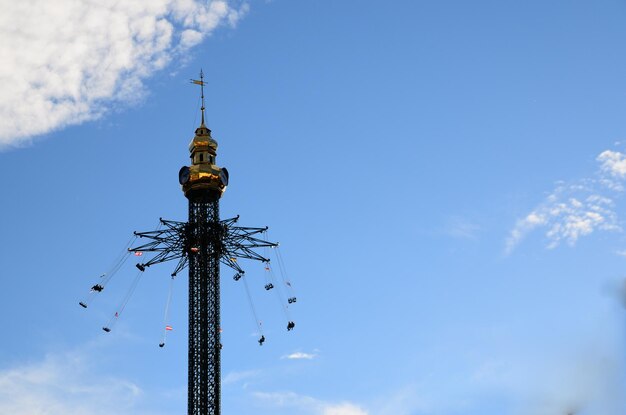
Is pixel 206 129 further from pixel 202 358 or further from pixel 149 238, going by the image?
pixel 202 358

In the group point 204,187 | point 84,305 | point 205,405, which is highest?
point 204,187

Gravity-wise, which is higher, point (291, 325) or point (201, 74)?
point (201, 74)

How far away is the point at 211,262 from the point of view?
16275cm

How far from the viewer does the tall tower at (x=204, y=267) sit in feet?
519

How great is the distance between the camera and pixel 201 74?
577 ft

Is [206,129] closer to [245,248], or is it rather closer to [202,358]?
[245,248]

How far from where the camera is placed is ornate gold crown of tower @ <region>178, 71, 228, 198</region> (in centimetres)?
16512

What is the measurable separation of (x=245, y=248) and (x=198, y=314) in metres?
9.07

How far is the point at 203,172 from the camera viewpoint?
16525cm

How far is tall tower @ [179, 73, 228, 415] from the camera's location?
15812cm

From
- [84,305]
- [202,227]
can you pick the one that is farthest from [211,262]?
[84,305]

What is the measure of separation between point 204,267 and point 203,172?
1030 centimetres

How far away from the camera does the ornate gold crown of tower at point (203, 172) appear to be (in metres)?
165

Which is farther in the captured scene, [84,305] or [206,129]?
[206,129]
